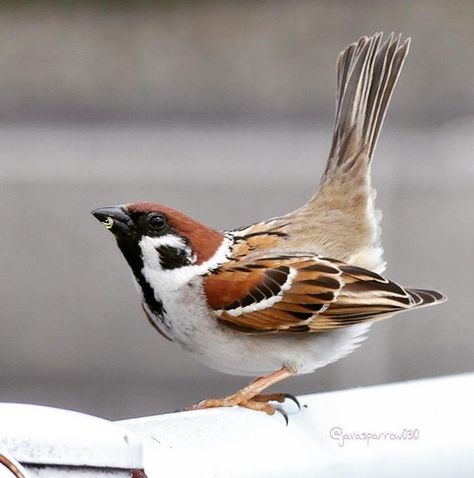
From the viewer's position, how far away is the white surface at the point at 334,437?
3.25ft

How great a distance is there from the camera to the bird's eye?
1384 mm

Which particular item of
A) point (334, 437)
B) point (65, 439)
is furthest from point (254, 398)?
point (65, 439)

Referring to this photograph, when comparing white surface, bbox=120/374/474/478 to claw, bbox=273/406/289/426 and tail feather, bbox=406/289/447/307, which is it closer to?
claw, bbox=273/406/289/426

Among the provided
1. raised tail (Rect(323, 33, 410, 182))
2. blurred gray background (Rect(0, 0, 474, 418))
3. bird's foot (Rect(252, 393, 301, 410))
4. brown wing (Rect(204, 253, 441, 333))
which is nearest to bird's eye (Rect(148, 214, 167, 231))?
brown wing (Rect(204, 253, 441, 333))

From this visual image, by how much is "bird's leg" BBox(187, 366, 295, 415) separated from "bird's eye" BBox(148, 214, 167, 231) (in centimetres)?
18

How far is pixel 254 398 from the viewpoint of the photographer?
4.66 ft

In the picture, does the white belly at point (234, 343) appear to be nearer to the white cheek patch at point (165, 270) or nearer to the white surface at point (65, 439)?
the white cheek patch at point (165, 270)

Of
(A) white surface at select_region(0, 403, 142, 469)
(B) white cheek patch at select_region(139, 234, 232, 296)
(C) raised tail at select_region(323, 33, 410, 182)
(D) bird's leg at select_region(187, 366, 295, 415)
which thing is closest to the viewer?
(A) white surface at select_region(0, 403, 142, 469)

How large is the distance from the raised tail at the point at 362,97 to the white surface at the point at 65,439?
35.3 inches

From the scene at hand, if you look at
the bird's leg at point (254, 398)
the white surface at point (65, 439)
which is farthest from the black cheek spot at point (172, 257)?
the white surface at point (65, 439)

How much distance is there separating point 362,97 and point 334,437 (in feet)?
2.35

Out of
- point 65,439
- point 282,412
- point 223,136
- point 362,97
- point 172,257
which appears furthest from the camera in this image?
point 223,136

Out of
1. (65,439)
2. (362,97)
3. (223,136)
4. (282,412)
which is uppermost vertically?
(223,136)

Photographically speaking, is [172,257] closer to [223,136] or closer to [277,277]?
[277,277]
